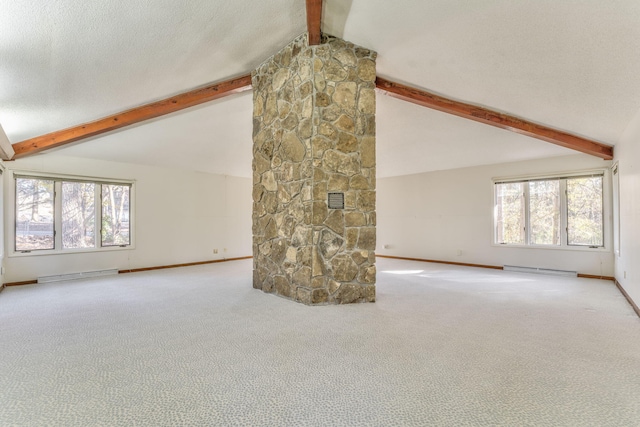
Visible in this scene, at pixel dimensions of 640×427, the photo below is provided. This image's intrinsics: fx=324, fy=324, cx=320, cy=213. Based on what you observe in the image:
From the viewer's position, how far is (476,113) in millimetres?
4410

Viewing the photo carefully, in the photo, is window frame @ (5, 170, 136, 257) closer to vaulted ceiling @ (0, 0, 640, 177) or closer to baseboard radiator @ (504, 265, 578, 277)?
vaulted ceiling @ (0, 0, 640, 177)

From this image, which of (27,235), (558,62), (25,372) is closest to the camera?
(25,372)

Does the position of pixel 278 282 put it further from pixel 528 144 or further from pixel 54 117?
pixel 528 144

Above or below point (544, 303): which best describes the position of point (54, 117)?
above

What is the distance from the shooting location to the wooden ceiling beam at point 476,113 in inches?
169

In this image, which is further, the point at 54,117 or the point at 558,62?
the point at 54,117

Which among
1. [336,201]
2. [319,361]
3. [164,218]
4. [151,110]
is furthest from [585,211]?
[164,218]

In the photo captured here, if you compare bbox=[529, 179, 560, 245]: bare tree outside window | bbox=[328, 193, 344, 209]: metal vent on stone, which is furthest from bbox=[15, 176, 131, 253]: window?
bbox=[529, 179, 560, 245]: bare tree outside window

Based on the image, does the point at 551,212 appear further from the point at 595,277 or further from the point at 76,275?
the point at 76,275

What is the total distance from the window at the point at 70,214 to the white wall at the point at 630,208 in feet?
25.0

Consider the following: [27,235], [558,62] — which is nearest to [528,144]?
[558,62]

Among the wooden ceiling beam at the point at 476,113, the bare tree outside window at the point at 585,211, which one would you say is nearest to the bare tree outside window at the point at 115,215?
the wooden ceiling beam at the point at 476,113

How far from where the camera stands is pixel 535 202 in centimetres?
610

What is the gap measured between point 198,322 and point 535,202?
616cm
